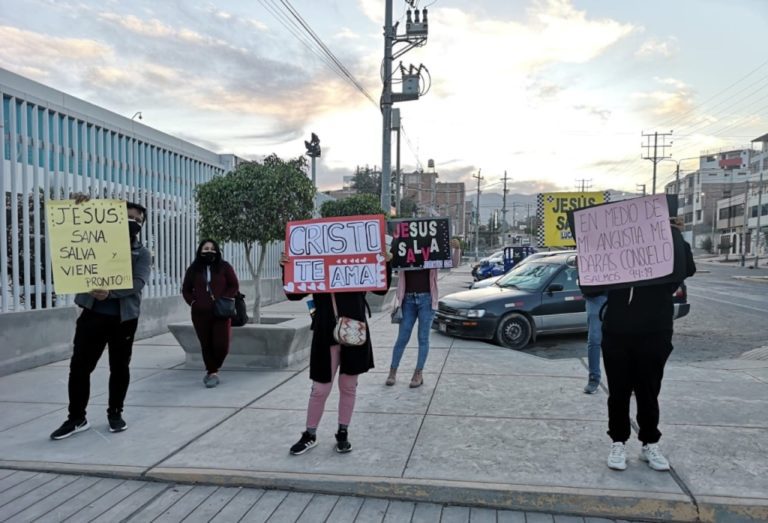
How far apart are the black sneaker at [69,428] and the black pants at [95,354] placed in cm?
5

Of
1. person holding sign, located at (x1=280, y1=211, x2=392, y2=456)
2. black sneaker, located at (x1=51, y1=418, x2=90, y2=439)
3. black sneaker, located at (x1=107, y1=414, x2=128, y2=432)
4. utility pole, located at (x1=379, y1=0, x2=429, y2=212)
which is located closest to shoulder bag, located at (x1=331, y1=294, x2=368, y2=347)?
person holding sign, located at (x1=280, y1=211, x2=392, y2=456)

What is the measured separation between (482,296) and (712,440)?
5308 mm

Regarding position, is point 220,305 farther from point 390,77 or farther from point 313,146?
point 313,146

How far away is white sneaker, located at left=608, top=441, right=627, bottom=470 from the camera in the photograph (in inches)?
150

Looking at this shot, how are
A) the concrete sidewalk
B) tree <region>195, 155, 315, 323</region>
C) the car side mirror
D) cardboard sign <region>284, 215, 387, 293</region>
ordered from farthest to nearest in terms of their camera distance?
the car side mirror
tree <region>195, 155, 315, 323</region>
cardboard sign <region>284, 215, 387, 293</region>
the concrete sidewalk

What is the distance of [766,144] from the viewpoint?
73.1m

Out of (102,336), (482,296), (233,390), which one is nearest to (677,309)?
(482,296)

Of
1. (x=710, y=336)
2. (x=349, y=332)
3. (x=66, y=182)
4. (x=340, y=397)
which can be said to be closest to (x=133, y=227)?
(x=349, y=332)

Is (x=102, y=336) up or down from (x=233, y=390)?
up

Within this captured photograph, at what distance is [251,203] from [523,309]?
489 cm

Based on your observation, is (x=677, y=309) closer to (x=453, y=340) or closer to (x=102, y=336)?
(x=453, y=340)

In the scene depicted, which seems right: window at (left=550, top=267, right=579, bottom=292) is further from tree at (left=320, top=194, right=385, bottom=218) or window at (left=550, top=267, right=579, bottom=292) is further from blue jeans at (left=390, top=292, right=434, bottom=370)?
tree at (left=320, top=194, right=385, bottom=218)

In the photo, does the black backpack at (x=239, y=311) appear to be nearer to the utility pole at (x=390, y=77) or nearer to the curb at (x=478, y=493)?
the curb at (x=478, y=493)

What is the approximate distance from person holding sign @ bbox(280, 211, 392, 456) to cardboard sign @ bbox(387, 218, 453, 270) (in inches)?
69.8
